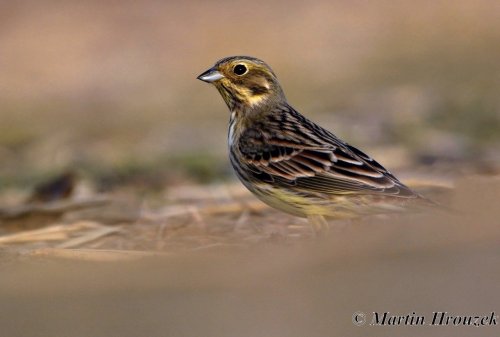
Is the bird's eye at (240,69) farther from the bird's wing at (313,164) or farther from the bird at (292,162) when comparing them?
the bird's wing at (313,164)

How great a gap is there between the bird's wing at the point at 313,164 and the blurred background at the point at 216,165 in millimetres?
240

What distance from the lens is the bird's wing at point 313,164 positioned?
262 inches

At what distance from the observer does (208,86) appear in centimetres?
1262

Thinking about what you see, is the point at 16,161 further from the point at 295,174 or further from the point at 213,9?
the point at 213,9

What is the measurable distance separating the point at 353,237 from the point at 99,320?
1443 millimetres

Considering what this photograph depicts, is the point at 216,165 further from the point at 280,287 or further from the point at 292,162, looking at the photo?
the point at 280,287

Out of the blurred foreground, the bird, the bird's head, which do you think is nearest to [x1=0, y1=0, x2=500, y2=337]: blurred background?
the blurred foreground

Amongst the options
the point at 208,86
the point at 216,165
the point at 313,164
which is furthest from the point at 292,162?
the point at 208,86

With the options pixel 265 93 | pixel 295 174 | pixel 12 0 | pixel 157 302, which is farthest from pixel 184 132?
pixel 157 302

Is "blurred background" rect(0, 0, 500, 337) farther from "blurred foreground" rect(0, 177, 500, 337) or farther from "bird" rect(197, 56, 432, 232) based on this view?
"bird" rect(197, 56, 432, 232)

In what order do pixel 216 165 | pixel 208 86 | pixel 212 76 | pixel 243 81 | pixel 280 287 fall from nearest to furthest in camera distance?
pixel 280 287, pixel 212 76, pixel 243 81, pixel 216 165, pixel 208 86

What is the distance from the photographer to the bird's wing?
262 inches

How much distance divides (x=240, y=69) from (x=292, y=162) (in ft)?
2.93

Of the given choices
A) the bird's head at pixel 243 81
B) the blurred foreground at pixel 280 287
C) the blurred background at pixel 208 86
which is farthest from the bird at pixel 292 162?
the blurred background at pixel 208 86
